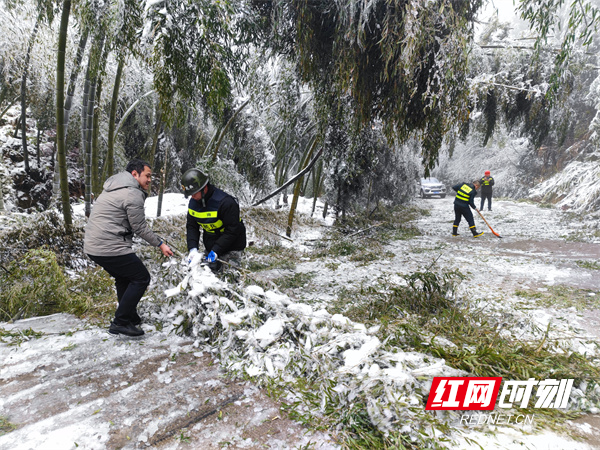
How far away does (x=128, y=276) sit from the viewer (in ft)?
8.96

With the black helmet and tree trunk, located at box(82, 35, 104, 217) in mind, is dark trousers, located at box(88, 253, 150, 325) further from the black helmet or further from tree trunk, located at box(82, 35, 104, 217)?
tree trunk, located at box(82, 35, 104, 217)

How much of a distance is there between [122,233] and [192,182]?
2.44 feet

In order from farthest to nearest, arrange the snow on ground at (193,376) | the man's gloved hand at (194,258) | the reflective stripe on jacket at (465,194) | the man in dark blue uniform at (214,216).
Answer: the reflective stripe on jacket at (465,194) → the man in dark blue uniform at (214,216) → the man's gloved hand at (194,258) → the snow on ground at (193,376)

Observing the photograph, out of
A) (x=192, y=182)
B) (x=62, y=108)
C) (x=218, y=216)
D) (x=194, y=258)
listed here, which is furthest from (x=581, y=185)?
(x=62, y=108)

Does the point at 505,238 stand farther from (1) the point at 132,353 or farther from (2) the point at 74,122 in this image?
(2) the point at 74,122

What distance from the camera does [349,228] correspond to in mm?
9852

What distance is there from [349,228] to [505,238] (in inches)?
159

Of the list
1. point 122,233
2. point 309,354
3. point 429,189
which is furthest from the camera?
point 429,189

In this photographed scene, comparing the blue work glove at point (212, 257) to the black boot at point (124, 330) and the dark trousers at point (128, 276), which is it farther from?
the black boot at point (124, 330)

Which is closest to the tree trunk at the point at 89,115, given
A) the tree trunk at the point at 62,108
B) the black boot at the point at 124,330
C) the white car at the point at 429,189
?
the tree trunk at the point at 62,108

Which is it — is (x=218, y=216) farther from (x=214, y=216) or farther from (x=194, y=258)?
(x=194, y=258)

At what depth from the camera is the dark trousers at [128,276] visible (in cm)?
267

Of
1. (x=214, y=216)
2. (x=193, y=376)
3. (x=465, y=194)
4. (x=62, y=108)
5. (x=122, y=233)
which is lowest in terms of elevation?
(x=193, y=376)

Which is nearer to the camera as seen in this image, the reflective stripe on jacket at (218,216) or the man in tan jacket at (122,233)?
the man in tan jacket at (122,233)
